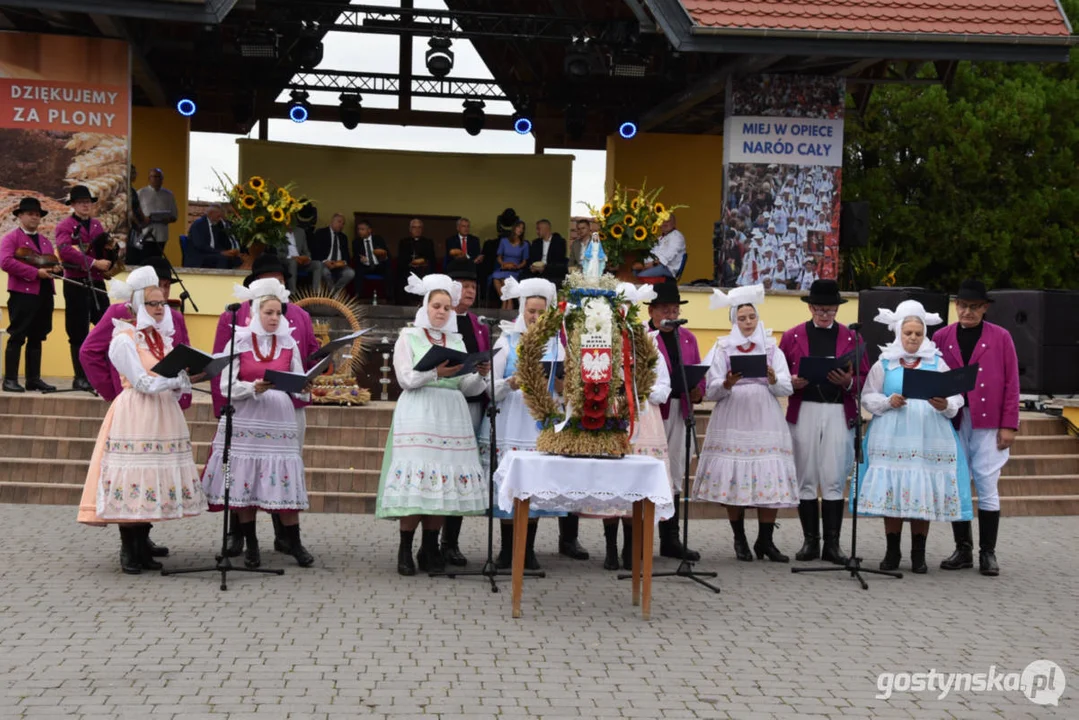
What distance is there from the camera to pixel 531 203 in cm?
2628

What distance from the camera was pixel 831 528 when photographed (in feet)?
33.3

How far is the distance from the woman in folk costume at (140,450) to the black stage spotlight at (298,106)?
48.0ft

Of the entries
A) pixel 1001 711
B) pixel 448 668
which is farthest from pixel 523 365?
pixel 1001 711

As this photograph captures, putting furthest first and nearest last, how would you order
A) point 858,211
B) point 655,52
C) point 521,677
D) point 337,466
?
point 655,52 < point 858,211 < point 337,466 < point 521,677

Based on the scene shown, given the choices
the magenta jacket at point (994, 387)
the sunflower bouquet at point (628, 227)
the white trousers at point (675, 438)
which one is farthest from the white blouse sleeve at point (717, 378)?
the sunflower bouquet at point (628, 227)

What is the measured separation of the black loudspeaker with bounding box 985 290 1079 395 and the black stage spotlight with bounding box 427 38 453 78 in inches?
353

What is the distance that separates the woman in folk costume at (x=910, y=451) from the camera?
31.7 ft

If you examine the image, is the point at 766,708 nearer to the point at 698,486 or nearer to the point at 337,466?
the point at 698,486

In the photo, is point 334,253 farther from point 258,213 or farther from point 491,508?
point 491,508

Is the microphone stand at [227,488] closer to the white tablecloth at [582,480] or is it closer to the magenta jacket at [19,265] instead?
the white tablecloth at [582,480]

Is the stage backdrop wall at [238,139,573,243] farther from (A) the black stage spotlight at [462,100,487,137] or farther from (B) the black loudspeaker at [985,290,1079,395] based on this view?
(B) the black loudspeaker at [985,290,1079,395]

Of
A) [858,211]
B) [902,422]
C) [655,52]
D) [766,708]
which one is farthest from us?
[655,52]

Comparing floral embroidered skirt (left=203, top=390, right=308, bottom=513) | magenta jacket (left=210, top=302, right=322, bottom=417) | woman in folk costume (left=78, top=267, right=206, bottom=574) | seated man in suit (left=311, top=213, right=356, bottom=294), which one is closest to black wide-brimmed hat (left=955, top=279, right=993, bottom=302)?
magenta jacket (left=210, top=302, right=322, bottom=417)

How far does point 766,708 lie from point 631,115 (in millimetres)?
18913
